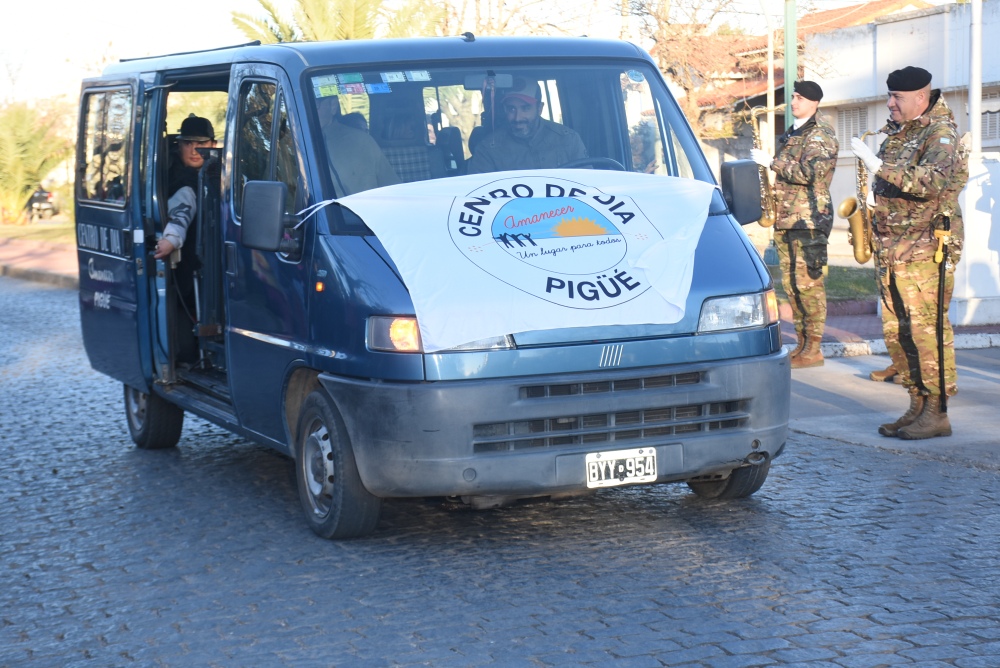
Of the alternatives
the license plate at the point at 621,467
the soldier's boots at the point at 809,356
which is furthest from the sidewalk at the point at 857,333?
the license plate at the point at 621,467

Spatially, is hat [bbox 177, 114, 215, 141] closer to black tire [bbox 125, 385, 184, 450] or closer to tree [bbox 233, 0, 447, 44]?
black tire [bbox 125, 385, 184, 450]

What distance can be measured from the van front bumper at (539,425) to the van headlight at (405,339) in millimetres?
142

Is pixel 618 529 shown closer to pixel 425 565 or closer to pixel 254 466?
pixel 425 565

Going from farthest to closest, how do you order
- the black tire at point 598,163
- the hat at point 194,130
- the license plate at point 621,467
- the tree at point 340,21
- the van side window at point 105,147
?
the tree at point 340,21 → the hat at point 194,130 → the van side window at point 105,147 → the black tire at point 598,163 → the license plate at point 621,467

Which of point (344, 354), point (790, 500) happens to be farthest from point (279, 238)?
point (790, 500)

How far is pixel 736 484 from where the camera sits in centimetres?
650

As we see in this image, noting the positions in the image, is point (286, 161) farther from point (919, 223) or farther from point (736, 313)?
point (919, 223)

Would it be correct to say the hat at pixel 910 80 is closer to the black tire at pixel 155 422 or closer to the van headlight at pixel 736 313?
the van headlight at pixel 736 313

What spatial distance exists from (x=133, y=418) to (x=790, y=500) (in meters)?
4.38

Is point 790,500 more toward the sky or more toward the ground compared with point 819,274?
more toward the ground

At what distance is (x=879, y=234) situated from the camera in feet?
27.2

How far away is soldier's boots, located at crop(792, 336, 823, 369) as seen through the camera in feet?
35.2

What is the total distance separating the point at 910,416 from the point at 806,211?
3.04 metres

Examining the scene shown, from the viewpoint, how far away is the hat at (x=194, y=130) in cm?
875
